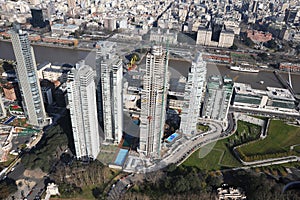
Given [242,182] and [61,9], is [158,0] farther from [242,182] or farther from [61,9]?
[242,182]

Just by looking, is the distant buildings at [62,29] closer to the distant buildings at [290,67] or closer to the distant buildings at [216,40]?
the distant buildings at [216,40]

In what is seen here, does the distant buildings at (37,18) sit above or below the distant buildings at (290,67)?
above

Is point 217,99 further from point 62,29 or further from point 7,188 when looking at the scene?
point 62,29

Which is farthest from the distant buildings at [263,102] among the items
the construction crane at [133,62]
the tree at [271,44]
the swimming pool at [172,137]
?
the tree at [271,44]

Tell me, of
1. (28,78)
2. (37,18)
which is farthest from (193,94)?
(37,18)

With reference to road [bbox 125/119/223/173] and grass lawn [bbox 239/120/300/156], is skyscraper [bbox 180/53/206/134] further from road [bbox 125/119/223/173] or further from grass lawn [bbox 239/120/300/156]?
grass lawn [bbox 239/120/300/156]

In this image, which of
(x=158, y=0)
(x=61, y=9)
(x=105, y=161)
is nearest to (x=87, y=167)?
(x=105, y=161)
